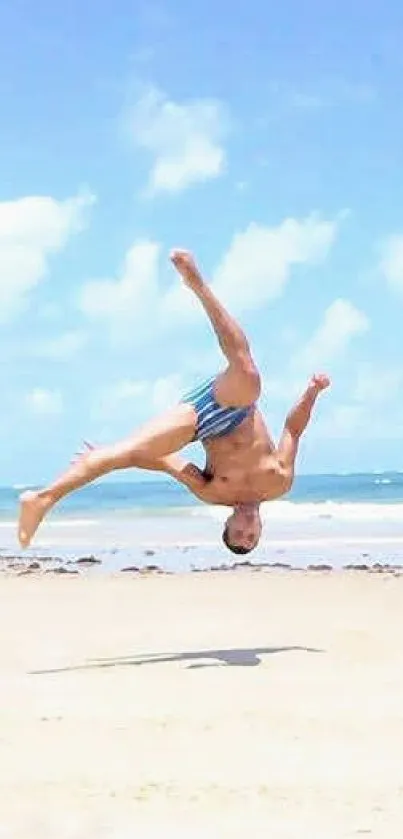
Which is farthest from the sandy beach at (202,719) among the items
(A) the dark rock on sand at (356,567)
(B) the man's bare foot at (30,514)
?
(A) the dark rock on sand at (356,567)

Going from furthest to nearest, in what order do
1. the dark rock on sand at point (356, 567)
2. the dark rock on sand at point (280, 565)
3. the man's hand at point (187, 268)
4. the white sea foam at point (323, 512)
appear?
the white sea foam at point (323, 512) → the dark rock on sand at point (280, 565) → the dark rock on sand at point (356, 567) → the man's hand at point (187, 268)

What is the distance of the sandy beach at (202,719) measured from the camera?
5043 millimetres

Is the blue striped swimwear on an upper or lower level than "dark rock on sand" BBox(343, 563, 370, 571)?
upper

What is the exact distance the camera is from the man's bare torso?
826 cm

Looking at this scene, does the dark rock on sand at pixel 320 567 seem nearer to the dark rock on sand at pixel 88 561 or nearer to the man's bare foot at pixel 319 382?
the dark rock on sand at pixel 88 561

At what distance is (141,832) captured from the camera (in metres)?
4.78

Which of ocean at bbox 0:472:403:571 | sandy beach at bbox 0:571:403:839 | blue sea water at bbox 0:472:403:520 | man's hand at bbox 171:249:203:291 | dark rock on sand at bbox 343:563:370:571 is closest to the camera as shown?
sandy beach at bbox 0:571:403:839

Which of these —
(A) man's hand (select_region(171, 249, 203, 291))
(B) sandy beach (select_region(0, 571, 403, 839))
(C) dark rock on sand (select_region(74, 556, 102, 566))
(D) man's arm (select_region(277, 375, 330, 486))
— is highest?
(A) man's hand (select_region(171, 249, 203, 291))

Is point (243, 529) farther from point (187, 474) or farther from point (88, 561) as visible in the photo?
point (88, 561)

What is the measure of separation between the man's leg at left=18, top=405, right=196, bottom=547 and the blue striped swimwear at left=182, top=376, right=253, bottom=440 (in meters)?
0.06

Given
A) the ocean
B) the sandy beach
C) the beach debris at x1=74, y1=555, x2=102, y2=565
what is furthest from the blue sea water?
the sandy beach

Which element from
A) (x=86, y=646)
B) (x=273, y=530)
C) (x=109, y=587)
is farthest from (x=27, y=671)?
(x=273, y=530)

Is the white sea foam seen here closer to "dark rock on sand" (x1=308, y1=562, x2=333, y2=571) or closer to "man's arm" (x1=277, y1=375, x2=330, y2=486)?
"dark rock on sand" (x1=308, y1=562, x2=333, y2=571)

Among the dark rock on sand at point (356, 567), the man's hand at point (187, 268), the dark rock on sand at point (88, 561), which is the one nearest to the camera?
the man's hand at point (187, 268)
